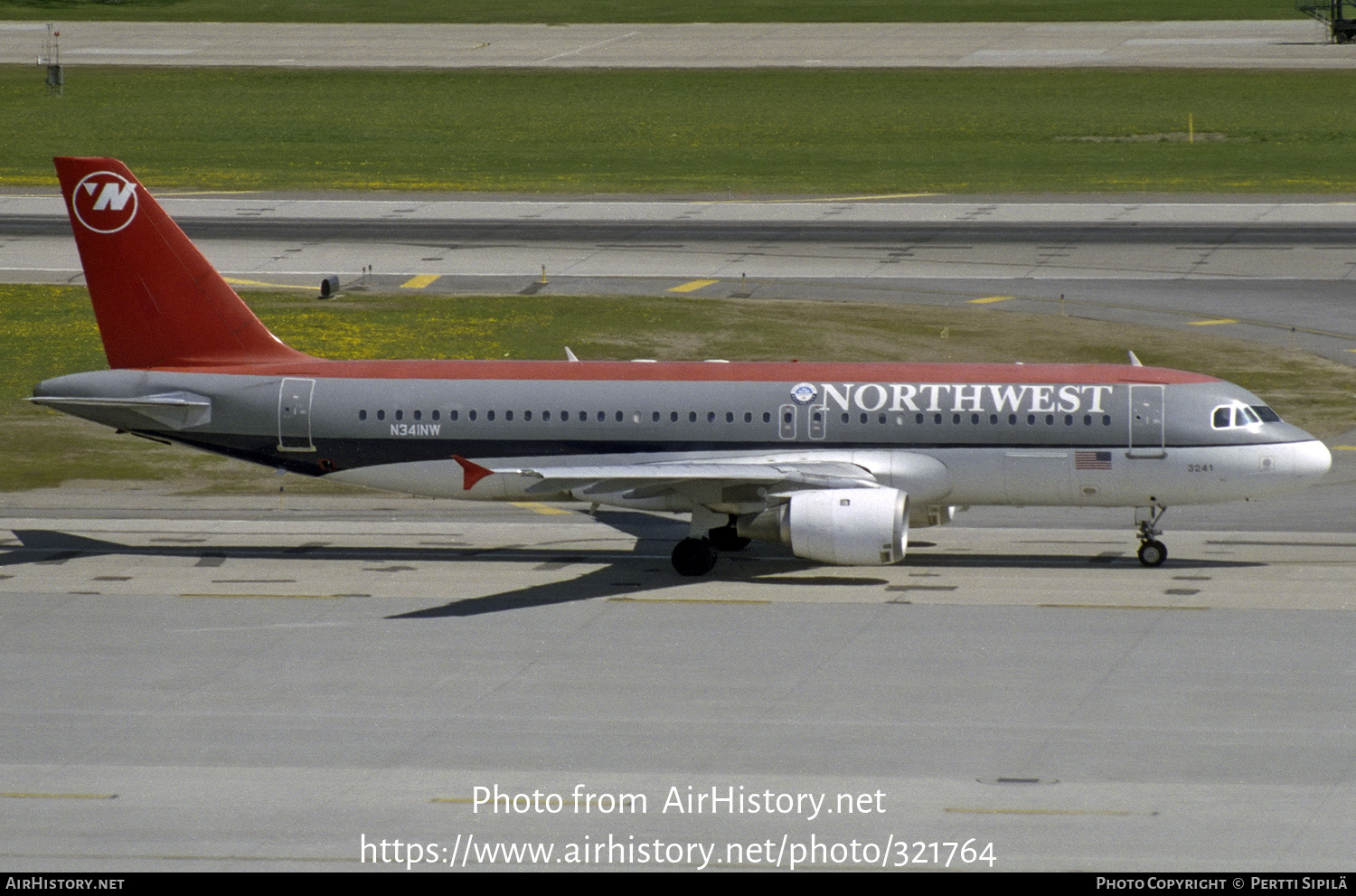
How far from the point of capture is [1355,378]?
62.1m

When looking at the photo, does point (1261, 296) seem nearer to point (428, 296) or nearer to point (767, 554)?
point (428, 296)

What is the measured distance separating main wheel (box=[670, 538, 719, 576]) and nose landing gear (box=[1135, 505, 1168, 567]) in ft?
31.9

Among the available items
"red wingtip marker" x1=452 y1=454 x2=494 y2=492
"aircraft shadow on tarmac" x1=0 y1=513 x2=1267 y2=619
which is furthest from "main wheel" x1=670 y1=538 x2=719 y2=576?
"red wingtip marker" x1=452 y1=454 x2=494 y2=492

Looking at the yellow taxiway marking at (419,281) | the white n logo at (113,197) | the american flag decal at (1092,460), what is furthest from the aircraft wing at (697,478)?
the yellow taxiway marking at (419,281)

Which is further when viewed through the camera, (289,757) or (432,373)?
(432,373)

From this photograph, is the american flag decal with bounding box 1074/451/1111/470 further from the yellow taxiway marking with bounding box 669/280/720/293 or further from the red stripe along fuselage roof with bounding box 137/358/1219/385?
the yellow taxiway marking with bounding box 669/280/720/293

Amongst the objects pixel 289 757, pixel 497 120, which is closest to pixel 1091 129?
pixel 497 120

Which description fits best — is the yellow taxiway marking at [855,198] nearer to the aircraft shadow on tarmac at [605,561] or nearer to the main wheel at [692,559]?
the aircraft shadow on tarmac at [605,561]

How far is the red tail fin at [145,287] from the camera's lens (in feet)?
144

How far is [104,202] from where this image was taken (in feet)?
144

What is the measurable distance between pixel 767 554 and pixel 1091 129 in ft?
280

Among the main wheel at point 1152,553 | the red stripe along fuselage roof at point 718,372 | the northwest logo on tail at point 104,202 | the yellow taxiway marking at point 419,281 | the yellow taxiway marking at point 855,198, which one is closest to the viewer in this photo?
the main wheel at point 1152,553

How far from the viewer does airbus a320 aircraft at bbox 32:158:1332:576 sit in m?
40.7

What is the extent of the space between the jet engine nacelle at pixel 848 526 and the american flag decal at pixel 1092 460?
4.32 m
